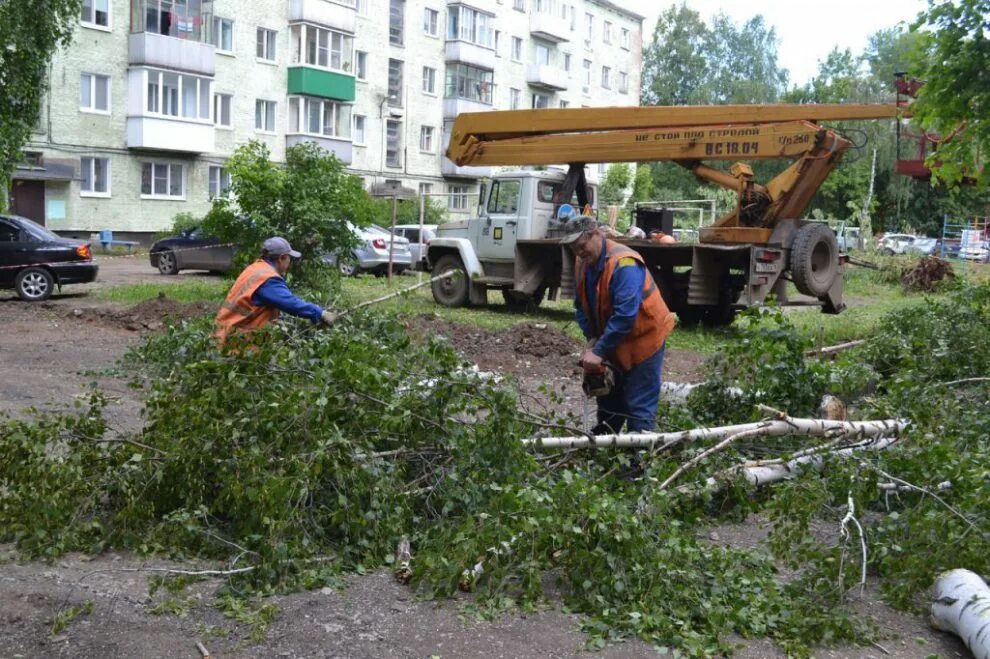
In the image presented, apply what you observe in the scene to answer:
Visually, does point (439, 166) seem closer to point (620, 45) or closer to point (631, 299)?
point (620, 45)

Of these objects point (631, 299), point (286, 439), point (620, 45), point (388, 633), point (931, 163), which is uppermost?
point (620, 45)

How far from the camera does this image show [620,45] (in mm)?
61469

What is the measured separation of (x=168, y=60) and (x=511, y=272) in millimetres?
21592

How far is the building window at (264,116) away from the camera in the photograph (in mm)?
38469

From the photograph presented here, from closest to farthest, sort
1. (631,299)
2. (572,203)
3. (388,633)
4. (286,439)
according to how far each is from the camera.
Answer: (388,633) < (286,439) < (631,299) < (572,203)

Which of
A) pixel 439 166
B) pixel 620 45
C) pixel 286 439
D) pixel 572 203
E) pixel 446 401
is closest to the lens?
pixel 286 439

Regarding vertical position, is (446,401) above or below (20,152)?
below

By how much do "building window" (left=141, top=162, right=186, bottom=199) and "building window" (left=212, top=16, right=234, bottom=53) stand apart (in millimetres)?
4681

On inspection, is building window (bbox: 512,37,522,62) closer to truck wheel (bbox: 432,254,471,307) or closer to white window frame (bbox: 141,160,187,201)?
white window frame (bbox: 141,160,187,201)

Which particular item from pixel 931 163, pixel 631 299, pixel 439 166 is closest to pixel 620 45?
pixel 439 166

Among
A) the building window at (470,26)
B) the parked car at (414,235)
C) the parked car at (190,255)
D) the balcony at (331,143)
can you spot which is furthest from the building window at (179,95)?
the building window at (470,26)

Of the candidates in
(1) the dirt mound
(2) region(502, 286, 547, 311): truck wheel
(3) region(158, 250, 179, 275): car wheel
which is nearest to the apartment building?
(3) region(158, 250, 179, 275): car wheel

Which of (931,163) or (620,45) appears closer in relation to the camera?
(931,163)

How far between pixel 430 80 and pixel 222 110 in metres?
12.2
